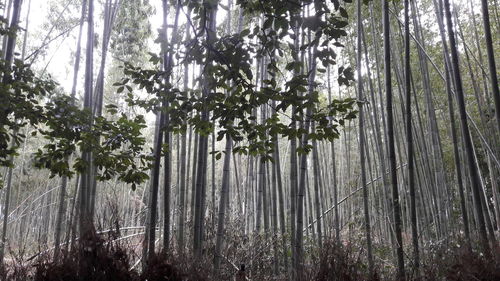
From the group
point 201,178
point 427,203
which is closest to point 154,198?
point 201,178

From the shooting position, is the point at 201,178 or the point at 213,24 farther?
the point at 213,24

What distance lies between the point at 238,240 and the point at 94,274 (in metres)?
2.18

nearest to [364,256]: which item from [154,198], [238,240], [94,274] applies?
[238,240]

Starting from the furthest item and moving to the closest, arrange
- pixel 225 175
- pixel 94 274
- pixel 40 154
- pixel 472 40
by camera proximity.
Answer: pixel 472 40 < pixel 225 175 < pixel 40 154 < pixel 94 274

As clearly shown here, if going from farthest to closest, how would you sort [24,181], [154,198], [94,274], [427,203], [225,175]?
[24,181] → [427,203] → [225,175] → [154,198] → [94,274]

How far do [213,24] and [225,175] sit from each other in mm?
1172

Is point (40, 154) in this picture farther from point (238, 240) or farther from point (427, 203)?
point (427, 203)

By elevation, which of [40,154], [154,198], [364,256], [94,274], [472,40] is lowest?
[364,256]

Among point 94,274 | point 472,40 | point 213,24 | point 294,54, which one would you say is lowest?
point 94,274

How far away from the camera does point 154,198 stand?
99.4 inches

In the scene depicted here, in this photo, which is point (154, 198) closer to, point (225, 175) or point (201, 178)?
point (201, 178)

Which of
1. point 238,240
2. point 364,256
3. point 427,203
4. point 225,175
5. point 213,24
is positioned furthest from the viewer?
point 427,203

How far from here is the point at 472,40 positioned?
6039 mm

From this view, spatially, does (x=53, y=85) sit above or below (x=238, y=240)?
above
